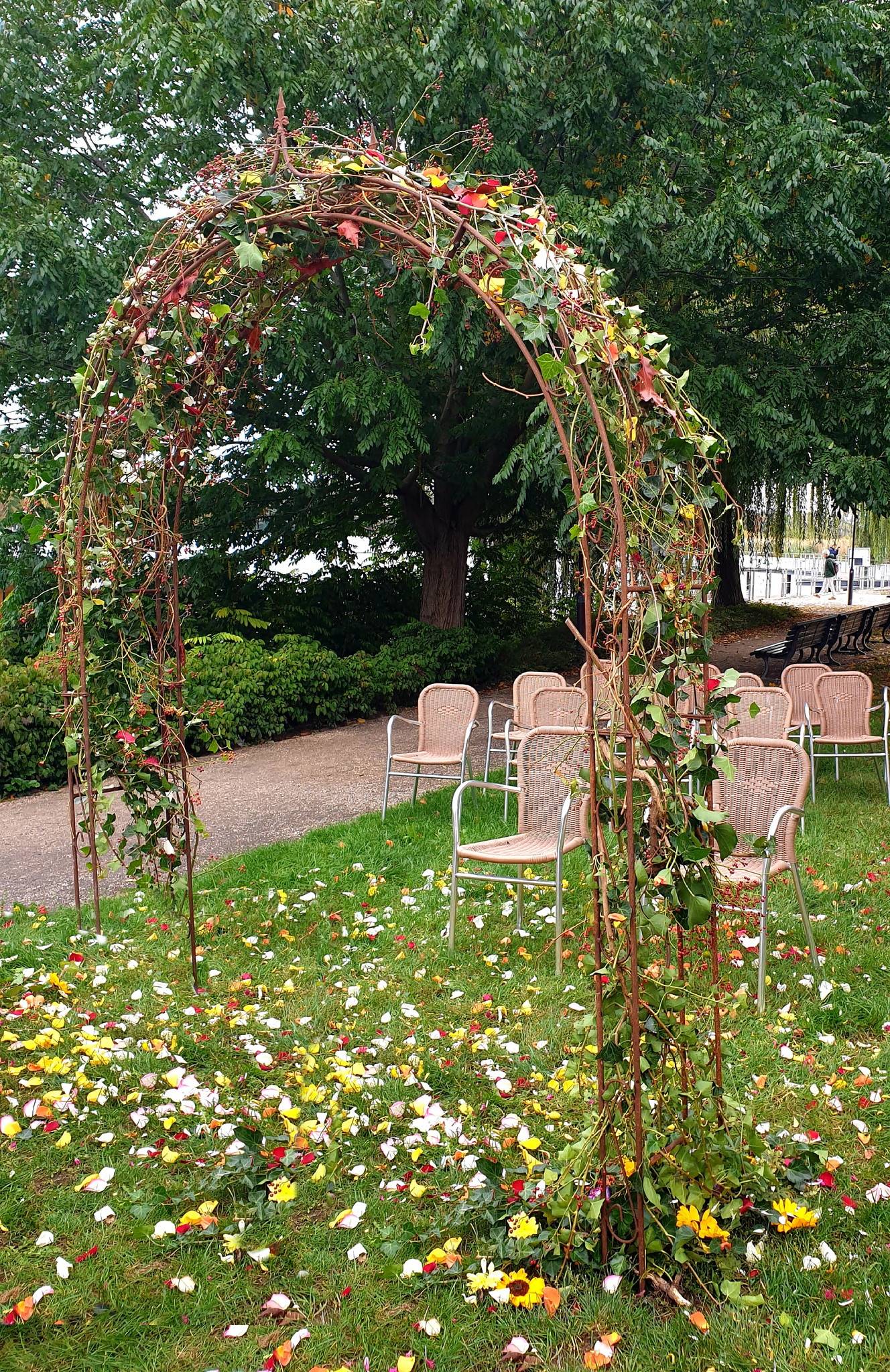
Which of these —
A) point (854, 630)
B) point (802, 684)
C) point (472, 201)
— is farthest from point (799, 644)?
point (472, 201)

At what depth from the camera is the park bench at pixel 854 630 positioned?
15.6 metres

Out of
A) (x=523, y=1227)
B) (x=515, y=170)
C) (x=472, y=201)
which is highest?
(x=515, y=170)

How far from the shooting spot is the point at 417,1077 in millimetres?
3494

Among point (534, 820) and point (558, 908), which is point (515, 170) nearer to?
point (534, 820)

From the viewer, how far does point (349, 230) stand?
10.7 ft

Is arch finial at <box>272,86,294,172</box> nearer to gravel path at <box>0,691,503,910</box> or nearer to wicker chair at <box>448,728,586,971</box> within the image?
wicker chair at <box>448,728,586,971</box>

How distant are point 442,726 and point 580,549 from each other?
4527 mm

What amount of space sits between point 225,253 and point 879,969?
3740 millimetres

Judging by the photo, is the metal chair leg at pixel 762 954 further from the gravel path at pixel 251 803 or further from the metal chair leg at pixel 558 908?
the gravel path at pixel 251 803

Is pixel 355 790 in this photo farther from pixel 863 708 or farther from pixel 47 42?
pixel 47 42

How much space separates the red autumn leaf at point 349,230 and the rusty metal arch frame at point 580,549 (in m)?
0.02

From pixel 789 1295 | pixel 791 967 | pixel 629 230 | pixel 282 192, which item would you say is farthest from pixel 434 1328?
pixel 629 230

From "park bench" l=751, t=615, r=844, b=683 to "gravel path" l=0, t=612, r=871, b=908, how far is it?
13.3 feet

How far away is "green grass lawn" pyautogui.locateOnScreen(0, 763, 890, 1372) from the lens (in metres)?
2.36
